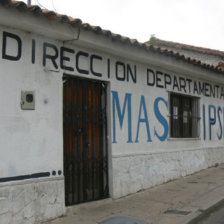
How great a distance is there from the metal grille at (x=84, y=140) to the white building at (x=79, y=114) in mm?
18

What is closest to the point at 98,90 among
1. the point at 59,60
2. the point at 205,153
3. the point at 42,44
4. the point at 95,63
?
the point at 95,63

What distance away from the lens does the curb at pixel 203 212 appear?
550 centimetres

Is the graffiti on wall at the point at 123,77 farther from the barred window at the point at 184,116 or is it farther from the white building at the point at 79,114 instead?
the barred window at the point at 184,116

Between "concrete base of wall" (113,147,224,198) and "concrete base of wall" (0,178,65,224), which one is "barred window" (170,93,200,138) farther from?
"concrete base of wall" (0,178,65,224)

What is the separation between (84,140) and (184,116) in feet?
13.9

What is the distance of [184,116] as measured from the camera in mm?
9797

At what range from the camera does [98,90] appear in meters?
6.87

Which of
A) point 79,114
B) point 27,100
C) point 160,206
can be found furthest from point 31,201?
point 160,206

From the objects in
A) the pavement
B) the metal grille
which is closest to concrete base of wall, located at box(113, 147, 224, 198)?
the pavement

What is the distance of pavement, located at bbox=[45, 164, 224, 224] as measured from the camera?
18.5ft

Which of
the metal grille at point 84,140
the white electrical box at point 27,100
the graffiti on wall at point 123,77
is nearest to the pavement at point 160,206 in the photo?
the metal grille at point 84,140

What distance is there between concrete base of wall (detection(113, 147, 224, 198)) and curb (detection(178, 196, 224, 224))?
1.66 metres

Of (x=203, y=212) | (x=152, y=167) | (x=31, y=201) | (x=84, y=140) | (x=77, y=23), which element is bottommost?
(x=203, y=212)

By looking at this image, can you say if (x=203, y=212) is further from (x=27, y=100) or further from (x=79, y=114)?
(x=27, y=100)
